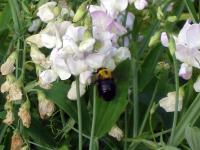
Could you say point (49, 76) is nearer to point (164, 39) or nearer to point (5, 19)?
point (164, 39)

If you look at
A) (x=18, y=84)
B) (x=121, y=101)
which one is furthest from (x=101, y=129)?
(x=18, y=84)

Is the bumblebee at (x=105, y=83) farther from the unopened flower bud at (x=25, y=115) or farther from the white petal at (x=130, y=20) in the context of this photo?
the white petal at (x=130, y=20)

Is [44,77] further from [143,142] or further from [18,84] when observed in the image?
[143,142]

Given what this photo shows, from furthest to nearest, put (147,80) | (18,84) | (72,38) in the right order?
(147,80)
(18,84)
(72,38)

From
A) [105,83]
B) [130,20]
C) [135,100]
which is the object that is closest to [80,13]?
[105,83]

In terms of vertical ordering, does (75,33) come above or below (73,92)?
above

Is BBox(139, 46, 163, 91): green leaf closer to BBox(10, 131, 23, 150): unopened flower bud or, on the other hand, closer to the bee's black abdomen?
the bee's black abdomen
